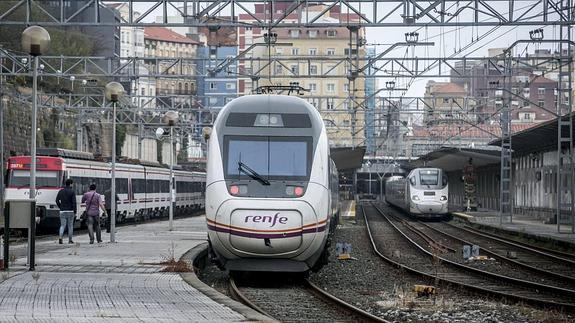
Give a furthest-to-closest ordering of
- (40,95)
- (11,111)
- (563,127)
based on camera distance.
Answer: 1. (40,95)
2. (11,111)
3. (563,127)

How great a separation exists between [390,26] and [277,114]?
10091 mm

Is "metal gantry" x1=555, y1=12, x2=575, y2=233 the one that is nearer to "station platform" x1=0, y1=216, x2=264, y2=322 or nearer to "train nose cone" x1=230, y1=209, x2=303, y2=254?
"train nose cone" x1=230, y1=209, x2=303, y2=254

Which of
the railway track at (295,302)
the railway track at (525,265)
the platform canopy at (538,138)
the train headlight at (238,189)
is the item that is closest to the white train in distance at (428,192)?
the platform canopy at (538,138)

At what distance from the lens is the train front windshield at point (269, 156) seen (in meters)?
16.5

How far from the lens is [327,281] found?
1853cm

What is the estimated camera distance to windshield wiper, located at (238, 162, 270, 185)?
645 inches

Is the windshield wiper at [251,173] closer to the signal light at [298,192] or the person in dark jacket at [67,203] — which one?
the signal light at [298,192]

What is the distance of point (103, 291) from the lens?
13547 millimetres

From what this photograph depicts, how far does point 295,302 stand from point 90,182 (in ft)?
74.5

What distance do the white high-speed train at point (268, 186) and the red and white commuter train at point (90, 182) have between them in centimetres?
1663

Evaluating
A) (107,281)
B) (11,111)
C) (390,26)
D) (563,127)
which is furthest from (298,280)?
(11,111)

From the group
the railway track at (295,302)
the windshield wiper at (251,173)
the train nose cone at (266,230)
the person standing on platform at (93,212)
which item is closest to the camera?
the railway track at (295,302)

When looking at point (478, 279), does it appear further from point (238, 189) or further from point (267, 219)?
point (238, 189)

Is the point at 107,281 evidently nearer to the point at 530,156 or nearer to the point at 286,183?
the point at 286,183
